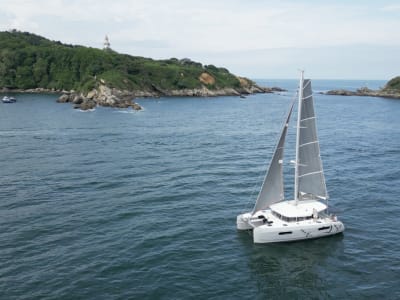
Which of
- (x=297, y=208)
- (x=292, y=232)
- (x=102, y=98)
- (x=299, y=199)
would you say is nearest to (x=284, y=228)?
(x=292, y=232)

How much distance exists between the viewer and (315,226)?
120 feet

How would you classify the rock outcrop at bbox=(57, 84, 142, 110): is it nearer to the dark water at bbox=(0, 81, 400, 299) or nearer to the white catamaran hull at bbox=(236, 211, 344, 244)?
the dark water at bbox=(0, 81, 400, 299)

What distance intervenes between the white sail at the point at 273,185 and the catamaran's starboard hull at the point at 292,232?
3.56m

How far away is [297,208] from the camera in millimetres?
38625

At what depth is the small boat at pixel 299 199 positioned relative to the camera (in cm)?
3625

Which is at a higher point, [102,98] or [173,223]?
[102,98]

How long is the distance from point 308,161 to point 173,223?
15655 millimetres

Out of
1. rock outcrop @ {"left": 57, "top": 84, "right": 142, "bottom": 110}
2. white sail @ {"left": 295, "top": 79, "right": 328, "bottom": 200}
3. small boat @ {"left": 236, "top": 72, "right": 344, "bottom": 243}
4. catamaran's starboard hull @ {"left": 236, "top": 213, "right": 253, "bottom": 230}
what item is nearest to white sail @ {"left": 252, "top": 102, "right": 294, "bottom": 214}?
small boat @ {"left": 236, "top": 72, "right": 344, "bottom": 243}

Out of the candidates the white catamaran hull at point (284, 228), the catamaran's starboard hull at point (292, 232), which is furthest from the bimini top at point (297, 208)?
the catamaran's starboard hull at point (292, 232)

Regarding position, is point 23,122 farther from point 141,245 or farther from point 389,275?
point 389,275

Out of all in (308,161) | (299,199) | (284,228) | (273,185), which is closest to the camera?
(284,228)

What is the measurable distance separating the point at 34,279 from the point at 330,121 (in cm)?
10536

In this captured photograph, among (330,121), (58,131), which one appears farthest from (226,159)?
(330,121)

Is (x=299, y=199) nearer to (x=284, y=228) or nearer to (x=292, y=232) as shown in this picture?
(x=292, y=232)
